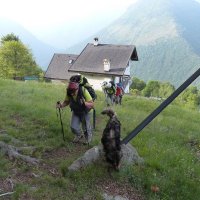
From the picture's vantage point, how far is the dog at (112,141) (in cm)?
858

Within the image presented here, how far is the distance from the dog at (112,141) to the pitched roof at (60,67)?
55.9m

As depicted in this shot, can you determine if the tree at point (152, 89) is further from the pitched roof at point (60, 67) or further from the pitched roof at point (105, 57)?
the pitched roof at point (105, 57)

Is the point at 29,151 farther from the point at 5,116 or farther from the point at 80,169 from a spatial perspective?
the point at 5,116

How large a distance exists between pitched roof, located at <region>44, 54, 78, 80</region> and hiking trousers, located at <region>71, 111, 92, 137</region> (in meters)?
53.5

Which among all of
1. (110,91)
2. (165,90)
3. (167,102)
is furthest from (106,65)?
(165,90)

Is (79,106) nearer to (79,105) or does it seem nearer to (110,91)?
(79,105)

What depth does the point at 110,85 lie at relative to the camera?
2180cm

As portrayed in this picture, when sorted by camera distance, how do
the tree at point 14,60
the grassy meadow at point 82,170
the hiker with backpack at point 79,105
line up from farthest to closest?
the tree at point 14,60 < the hiker with backpack at point 79,105 < the grassy meadow at point 82,170

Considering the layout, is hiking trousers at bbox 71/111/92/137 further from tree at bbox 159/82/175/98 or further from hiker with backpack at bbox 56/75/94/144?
tree at bbox 159/82/175/98

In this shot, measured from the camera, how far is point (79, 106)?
34.1ft

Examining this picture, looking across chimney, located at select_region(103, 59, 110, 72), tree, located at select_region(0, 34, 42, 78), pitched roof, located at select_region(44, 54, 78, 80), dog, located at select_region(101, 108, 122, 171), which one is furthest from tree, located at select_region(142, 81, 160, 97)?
dog, located at select_region(101, 108, 122, 171)

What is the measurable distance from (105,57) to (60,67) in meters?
18.2

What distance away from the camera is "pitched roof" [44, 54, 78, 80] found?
6588 centimetres

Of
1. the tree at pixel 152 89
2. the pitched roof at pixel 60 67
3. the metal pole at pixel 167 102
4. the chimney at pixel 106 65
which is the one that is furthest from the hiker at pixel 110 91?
the tree at pixel 152 89
